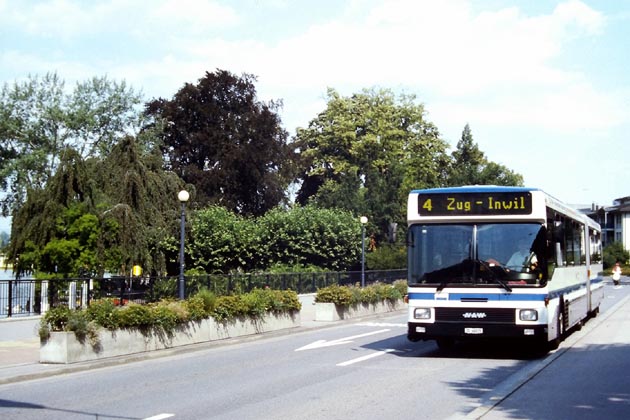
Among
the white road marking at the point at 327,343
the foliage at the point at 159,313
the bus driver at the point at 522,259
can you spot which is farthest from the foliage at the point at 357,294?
the bus driver at the point at 522,259

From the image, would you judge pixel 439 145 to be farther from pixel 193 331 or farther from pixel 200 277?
pixel 193 331

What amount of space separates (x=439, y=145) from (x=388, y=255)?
93.8 feet

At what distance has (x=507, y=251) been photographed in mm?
15945

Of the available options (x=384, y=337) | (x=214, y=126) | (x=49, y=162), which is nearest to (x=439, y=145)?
(x=214, y=126)

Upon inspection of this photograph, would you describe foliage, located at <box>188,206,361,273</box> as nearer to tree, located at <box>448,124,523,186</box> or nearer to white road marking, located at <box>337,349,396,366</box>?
tree, located at <box>448,124,523,186</box>

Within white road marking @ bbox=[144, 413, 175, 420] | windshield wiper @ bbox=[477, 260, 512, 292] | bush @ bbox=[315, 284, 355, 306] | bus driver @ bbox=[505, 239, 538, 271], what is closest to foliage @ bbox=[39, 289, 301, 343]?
bush @ bbox=[315, 284, 355, 306]

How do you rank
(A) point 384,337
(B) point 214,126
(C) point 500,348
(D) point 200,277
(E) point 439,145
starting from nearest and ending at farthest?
1. (C) point 500,348
2. (A) point 384,337
3. (D) point 200,277
4. (B) point 214,126
5. (E) point 439,145

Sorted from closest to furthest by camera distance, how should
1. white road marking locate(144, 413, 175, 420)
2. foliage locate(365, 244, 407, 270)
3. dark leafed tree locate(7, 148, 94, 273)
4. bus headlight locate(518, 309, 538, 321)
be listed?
white road marking locate(144, 413, 175, 420), bus headlight locate(518, 309, 538, 321), dark leafed tree locate(7, 148, 94, 273), foliage locate(365, 244, 407, 270)

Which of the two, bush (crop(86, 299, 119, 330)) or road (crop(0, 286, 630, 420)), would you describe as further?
bush (crop(86, 299, 119, 330))

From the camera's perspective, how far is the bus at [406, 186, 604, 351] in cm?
1582

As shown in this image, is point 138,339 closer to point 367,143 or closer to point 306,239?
point 306,239

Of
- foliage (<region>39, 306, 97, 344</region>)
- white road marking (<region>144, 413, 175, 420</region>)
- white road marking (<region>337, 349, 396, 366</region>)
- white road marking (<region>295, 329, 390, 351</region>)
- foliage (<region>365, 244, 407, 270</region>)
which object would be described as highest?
foliage (<region>365, 244, 407, 270</region>)

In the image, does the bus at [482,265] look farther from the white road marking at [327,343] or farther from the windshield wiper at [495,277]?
the white road marking at [327,343]

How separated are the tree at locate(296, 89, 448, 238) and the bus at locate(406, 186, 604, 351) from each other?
55303 mm
